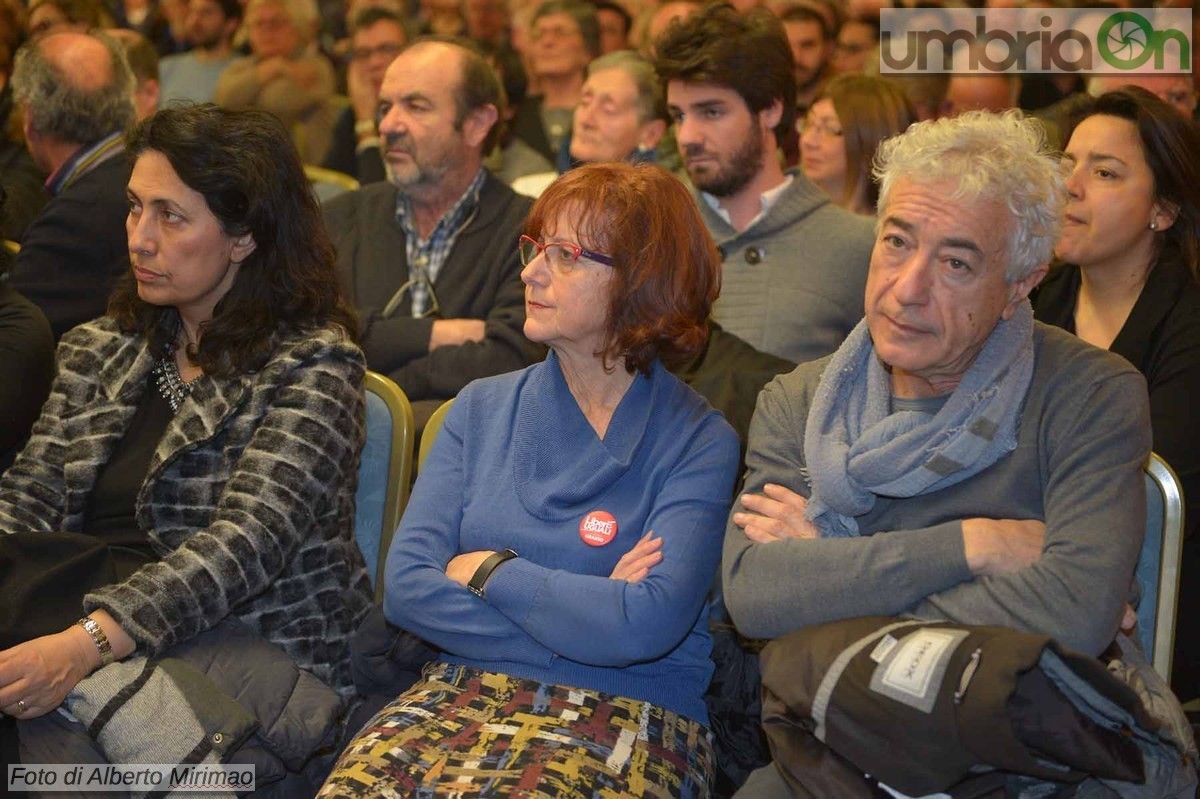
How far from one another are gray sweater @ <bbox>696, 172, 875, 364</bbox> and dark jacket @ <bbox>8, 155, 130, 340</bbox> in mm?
1724

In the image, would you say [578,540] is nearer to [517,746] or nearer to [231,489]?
[517,746]

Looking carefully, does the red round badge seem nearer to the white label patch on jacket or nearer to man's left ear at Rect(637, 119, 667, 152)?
the white label patch on jacket

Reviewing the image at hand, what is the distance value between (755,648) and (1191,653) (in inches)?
41.3

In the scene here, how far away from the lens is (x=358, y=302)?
390 cm

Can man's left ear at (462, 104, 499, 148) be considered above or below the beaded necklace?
above

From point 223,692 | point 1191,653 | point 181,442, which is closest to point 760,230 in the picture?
point 1191,653

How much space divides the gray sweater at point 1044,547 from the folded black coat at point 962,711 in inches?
3.6

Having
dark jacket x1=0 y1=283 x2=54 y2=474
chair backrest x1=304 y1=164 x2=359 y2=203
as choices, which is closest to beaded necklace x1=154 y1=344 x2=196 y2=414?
dark jacket x1=0 y1=283 x2=54 y2=474

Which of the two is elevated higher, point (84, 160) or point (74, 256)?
point (84, 160)

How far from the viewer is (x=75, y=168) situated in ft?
13.6

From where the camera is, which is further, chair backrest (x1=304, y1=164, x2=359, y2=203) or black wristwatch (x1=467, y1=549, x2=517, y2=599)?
chair backrest (x1=304, y1=164, x2=359, y2=203)

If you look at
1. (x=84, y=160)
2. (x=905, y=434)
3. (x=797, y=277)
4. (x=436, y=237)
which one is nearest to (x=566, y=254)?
(x=905, y=434)

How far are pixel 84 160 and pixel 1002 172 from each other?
3.03 metres

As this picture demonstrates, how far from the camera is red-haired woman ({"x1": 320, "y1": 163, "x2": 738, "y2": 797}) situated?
2.16 metres
